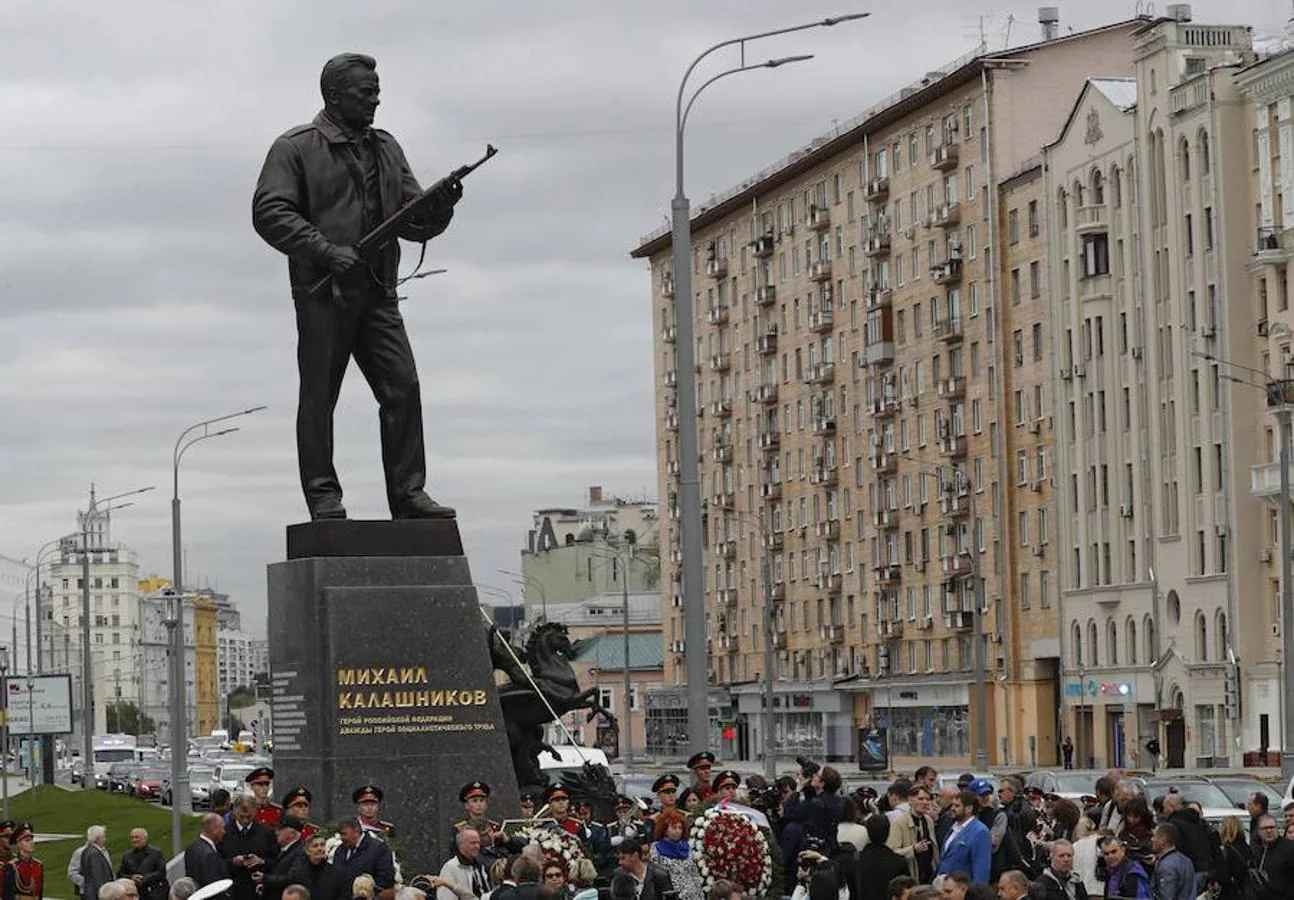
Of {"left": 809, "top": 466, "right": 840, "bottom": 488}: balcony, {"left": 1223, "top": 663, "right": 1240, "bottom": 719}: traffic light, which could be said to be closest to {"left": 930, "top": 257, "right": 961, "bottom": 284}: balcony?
{"left": 809, "top": 466, "right": 840, "bottom": 488}: balcony

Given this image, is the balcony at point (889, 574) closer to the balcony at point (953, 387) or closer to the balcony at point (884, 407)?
the balcony at point (884, 407)

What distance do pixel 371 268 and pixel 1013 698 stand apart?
7459cm

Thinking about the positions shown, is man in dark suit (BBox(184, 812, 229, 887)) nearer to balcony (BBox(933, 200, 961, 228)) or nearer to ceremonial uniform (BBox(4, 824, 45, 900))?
ceremonial uniform (BBox(4, 824, 45, 900))

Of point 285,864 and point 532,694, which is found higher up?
point 532,694

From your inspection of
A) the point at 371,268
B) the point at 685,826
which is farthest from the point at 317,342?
the point at 685,826

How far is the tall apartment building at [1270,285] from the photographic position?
74.2 meters

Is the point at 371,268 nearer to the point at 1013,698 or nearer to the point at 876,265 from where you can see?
the point at 1013,698

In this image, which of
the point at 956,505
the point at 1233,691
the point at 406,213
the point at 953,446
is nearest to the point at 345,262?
the point at 406,213

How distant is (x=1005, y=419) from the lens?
95.1 metres

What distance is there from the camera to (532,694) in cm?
2211

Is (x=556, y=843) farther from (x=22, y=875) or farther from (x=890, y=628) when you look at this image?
(x=890, y=628)

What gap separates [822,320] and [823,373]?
2.05 metres

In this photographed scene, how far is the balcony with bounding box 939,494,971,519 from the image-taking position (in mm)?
97750

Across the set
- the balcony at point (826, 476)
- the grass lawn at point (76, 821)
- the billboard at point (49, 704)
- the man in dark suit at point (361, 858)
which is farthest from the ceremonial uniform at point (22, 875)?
the balcony at point (826, 476)
